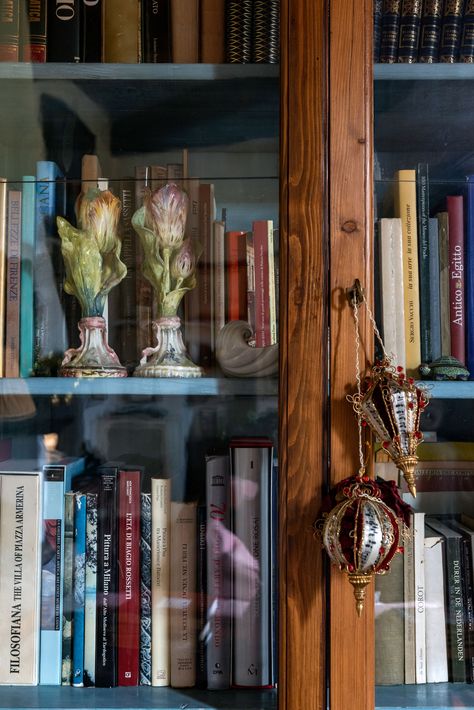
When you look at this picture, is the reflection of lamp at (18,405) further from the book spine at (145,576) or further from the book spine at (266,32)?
the book spine at (266,32)

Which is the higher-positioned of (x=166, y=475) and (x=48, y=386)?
(x=48, y=386)

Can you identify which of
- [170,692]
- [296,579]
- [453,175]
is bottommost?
[170,692]

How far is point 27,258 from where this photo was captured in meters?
0.85

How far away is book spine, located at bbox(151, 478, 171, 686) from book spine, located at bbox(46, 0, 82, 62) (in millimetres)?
552

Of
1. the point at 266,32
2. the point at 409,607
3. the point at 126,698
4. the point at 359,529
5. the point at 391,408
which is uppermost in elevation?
the point at 266,32

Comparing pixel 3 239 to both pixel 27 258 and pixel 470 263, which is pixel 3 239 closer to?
pixel 27 258

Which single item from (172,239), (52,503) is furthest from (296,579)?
(172,239)

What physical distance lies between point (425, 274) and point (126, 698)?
63 cm

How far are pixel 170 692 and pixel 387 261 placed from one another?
586 millimetres

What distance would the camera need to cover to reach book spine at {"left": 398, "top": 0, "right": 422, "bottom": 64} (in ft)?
2.67

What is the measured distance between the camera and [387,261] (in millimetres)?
801

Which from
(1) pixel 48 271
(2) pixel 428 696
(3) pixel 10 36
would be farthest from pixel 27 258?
(2) pixel 428 696

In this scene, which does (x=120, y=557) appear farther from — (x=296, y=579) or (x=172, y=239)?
(x=172, y=239)

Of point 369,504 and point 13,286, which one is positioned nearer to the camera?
point 369,504
